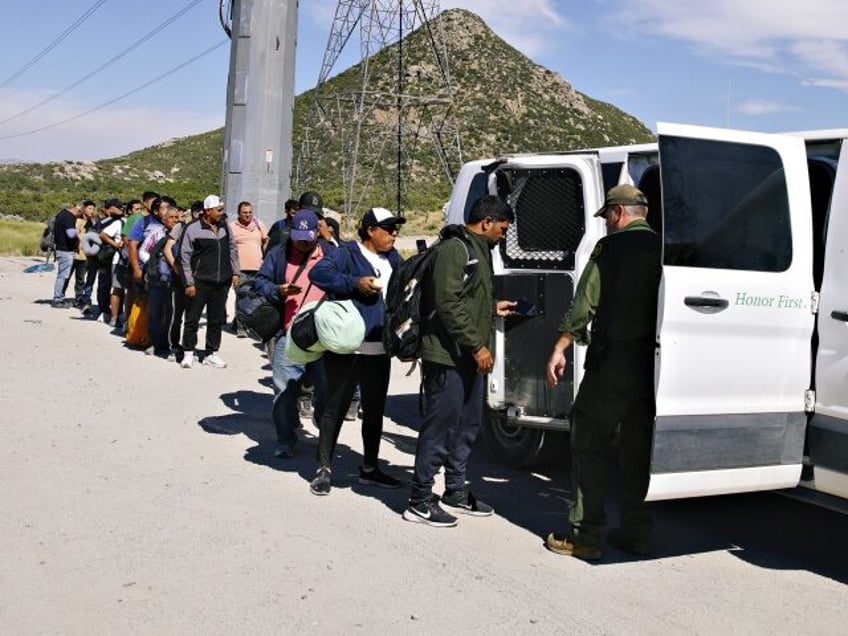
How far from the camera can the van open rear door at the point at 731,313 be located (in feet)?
15.9

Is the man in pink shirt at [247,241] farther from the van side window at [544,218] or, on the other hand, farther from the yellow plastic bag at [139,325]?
the van side window at [544,218]

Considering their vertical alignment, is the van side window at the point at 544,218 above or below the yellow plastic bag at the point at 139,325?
above

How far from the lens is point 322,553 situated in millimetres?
5188

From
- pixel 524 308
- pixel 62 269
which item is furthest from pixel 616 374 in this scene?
pixel 62 269

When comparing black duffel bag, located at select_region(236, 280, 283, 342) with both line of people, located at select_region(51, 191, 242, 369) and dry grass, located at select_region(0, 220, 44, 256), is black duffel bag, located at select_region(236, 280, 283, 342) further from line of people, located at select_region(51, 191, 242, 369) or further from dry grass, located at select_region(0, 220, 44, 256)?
dry grass, located at select_region(0, 220, 44, 256)

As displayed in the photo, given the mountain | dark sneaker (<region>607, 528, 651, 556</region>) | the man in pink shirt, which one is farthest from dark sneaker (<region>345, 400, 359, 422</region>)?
the mountain

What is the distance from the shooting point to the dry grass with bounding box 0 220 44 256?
29984mm

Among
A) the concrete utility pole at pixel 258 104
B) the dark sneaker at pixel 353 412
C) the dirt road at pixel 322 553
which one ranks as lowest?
the dirt road at pixel 322 553

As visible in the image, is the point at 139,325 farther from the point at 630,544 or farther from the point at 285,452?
the point at 630,544

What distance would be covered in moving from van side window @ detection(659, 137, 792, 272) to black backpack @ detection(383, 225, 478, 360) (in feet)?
4.13

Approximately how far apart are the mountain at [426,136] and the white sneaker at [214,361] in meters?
43.8

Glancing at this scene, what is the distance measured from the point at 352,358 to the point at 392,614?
221 cm

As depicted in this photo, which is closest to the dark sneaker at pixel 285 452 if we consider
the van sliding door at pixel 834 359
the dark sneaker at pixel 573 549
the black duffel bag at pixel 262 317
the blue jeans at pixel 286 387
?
the blue jeans at pixel 286 387

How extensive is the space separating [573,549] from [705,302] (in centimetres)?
153
